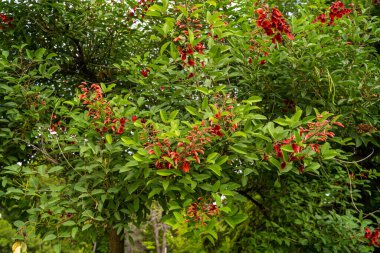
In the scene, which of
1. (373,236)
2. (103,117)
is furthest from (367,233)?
(103,117)

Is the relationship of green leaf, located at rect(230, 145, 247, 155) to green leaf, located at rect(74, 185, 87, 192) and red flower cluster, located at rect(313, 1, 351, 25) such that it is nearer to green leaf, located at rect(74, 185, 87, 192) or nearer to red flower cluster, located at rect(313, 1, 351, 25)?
green leaf, located at rect(74, 185, 87, 192)

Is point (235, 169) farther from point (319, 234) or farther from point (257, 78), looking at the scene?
point (319, 234)

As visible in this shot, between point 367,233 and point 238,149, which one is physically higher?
point 238,149

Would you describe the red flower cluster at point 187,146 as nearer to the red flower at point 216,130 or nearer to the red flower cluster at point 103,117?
the red flower at point 216,130

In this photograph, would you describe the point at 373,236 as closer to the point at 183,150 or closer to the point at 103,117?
the point at 183,150

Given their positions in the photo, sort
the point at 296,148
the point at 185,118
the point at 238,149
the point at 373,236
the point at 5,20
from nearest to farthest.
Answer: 1. the point at 296,148
2. the point at 238,149
3. the point at 185,118
4. the point at 373,236
5. the point at 5,20

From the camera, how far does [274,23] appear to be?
2961mm

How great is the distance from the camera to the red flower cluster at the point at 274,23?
295 centimetres

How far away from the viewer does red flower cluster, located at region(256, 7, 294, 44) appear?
116 inches

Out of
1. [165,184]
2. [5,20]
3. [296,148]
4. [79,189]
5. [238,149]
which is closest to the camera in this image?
[165,184]

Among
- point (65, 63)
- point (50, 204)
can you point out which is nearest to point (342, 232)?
point (50, 204)

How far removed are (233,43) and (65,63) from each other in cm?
215

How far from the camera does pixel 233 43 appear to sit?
11.2ft

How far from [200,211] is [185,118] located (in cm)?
90
